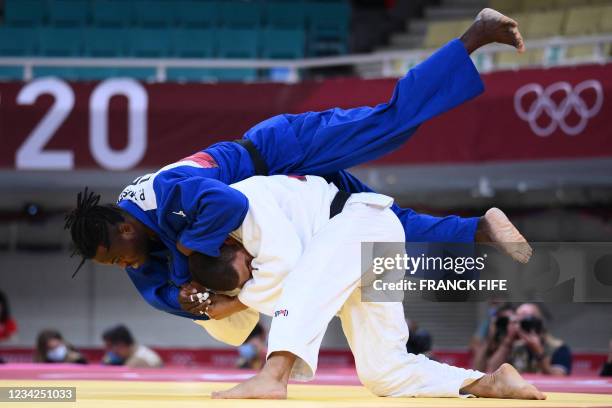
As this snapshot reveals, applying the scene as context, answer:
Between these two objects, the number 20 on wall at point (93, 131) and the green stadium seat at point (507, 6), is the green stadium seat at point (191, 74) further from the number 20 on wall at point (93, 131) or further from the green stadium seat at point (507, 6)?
the green stadium seat at point (507, 6)

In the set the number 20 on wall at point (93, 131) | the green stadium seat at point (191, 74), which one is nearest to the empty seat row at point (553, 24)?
the green stadium seat at point (191, 74)

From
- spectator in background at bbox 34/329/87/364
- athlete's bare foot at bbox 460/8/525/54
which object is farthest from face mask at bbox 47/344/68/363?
athlete's bare foot at bbox 460/8/525/54

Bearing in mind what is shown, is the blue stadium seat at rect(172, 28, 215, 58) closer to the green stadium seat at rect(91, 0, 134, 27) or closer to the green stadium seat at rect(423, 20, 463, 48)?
the green stadium seat at rect(91, 0, 134, 27)

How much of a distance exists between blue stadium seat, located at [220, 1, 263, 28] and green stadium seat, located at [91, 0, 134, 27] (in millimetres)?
978

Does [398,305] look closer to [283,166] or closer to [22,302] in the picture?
[283,166]

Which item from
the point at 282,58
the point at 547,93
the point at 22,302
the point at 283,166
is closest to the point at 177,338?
the point at 22,302

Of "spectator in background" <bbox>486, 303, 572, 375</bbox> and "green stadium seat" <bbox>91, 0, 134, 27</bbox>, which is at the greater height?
"green stadium seat" <bbox>91, 0, 134, 27</bbox>

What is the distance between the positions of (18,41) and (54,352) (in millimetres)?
4586

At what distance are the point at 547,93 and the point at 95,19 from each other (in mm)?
5311

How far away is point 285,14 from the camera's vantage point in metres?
12.4

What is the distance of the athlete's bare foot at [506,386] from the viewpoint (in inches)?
143

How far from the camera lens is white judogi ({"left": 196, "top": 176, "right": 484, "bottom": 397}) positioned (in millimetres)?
3641

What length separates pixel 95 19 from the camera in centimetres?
1212

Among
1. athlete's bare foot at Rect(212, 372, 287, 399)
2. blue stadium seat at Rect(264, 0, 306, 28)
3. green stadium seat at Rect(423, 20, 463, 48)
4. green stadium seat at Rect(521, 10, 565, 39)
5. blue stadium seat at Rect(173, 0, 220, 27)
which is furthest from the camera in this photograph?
blue stadium seat at Rect(264, 0, 306, 28)
